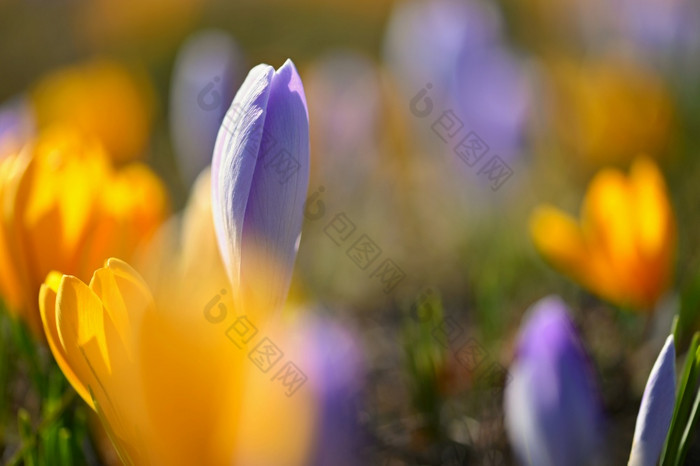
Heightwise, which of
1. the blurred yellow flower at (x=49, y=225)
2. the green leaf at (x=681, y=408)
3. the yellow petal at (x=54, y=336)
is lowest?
the green leaf at (x=681, y=408)

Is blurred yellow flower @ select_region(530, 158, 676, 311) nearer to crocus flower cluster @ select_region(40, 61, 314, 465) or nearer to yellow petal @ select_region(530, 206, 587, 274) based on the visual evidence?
yellow petal @ select_region(530, 206, 587, 274)

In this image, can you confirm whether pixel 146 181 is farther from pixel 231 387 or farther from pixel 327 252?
pixel 327 252

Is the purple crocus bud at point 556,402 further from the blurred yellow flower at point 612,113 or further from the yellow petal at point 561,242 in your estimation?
the blurred yellow flower at point 612,113

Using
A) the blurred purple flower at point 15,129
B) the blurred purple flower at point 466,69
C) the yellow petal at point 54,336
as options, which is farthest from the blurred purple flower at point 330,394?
the blurred purple flower at point 466,69

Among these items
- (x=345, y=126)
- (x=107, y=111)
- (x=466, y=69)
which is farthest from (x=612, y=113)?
(x=107, y=111)

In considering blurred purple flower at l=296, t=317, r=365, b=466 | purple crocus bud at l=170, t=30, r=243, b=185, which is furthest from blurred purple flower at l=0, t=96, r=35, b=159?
blurred purple flower at l=296, t=317, r=365, b=466

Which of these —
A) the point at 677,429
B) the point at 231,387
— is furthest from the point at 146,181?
the point at 677,429
